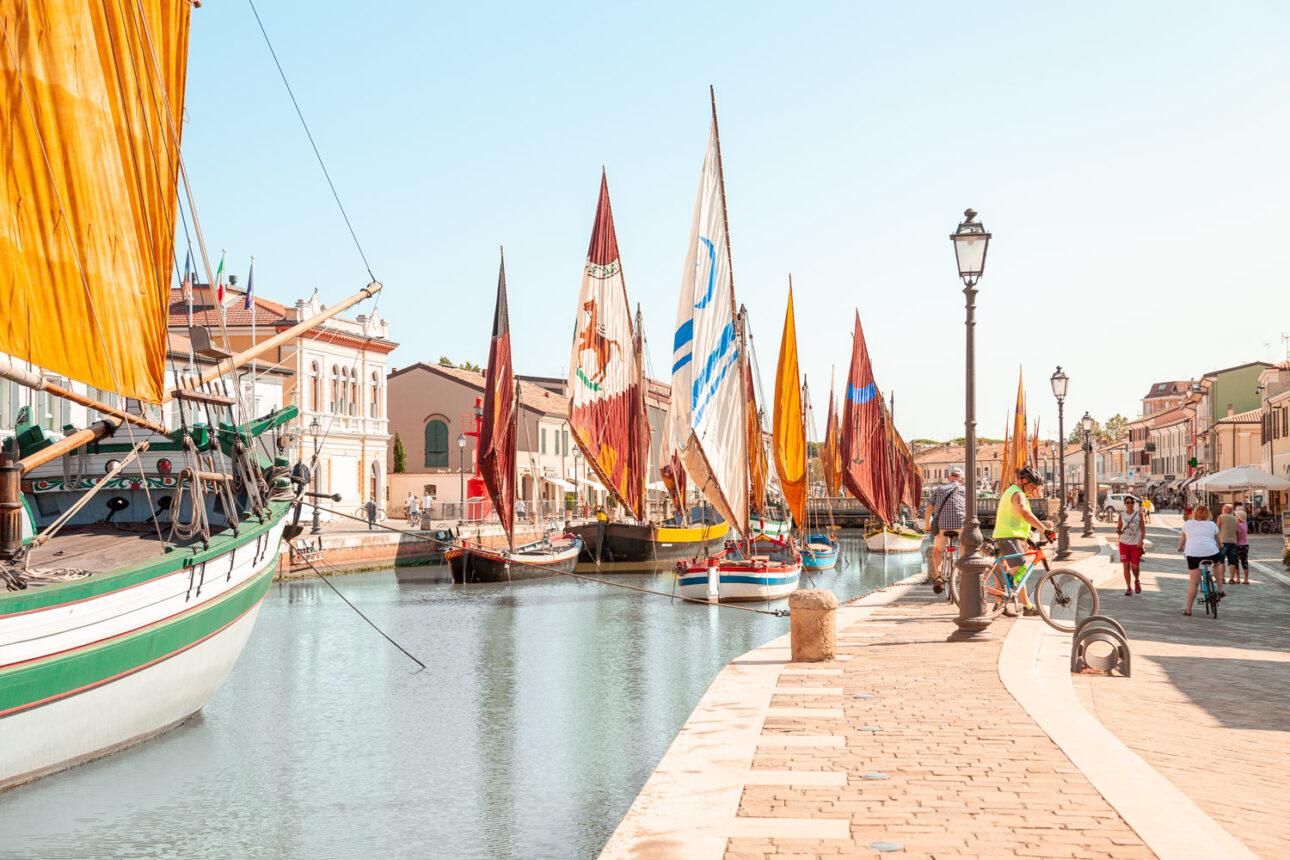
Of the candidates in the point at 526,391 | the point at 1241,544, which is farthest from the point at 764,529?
the point at 526,391

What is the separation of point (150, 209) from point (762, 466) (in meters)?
30.1

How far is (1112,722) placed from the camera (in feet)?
31.9

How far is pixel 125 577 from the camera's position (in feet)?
42.2

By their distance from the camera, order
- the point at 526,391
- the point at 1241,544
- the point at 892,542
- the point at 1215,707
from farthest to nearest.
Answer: the point at 526,391, the point at 892,542, the point at 1241,544, the point at 1215,707

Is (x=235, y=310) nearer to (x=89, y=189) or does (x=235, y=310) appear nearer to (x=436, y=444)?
(x=436, y=444)

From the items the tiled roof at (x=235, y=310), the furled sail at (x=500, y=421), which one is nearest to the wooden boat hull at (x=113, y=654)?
the furled sail at (x=500, y=421)

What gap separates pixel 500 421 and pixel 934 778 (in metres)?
30.8

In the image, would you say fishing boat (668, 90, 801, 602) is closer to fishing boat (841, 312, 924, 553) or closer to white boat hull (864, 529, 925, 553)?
fishing boat (841, 312, 924, 553)

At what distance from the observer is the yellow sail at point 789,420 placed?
1403 inches

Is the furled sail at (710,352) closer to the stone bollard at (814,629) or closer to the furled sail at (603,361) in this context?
the furled sail at (603,361)

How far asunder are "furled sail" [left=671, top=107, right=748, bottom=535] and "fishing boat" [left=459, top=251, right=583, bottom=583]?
1124 cm

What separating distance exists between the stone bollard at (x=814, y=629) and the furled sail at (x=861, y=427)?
31.2 metres

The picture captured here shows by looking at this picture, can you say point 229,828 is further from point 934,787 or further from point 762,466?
point 762,466

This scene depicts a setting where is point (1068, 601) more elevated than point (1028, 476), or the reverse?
point (1028, 476)
